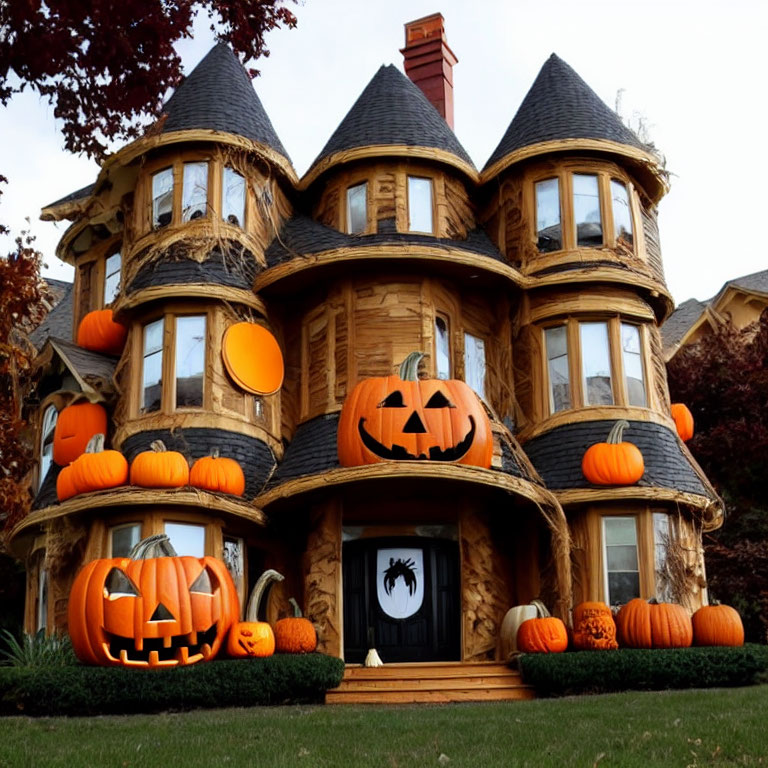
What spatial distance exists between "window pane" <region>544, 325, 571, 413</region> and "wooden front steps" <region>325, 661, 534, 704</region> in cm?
479

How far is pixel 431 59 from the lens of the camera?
24641mm

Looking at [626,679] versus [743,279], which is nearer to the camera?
[626,679]

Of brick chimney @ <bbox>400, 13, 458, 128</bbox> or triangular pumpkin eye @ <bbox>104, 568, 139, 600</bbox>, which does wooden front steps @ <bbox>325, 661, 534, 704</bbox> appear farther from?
brick chimney @ <bbox>400, 13, 458, 128</bbox>

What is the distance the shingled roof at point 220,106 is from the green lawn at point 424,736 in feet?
34.9

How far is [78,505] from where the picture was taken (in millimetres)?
16125

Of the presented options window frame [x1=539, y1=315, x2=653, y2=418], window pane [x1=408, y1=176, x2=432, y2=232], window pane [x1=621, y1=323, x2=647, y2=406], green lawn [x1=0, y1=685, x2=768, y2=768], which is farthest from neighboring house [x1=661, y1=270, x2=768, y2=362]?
green lawn [x1=0, y1=685, x2=768, y2=768]

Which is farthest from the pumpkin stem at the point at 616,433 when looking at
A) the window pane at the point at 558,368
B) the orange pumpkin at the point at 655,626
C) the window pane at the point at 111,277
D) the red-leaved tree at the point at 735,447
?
the window pane at the point at 111,277

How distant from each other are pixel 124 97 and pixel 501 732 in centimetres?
598

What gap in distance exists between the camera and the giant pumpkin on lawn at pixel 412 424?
1565 centimetres

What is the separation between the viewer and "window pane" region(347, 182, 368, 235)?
1962 cm

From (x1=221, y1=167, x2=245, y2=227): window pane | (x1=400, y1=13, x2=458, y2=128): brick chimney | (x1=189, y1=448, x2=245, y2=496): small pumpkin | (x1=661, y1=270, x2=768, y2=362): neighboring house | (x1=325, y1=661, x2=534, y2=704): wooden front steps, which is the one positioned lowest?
(x1=325, y1=661, x2=534, y2=704): wooden front steps

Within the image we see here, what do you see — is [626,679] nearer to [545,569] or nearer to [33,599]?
[545,569]

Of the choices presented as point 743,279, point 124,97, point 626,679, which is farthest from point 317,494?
point 743,279

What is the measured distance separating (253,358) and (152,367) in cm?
158
